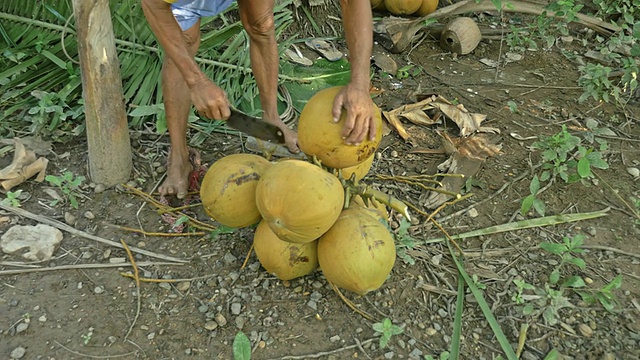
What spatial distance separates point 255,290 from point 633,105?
2768mm

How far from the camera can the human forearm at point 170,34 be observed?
2.08m

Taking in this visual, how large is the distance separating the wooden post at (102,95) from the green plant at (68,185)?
3.5 inches

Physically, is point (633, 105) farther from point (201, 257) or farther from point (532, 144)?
point (201, 257)

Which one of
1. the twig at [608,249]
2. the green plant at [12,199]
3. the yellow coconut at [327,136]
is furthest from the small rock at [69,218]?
the twig at [608,249]

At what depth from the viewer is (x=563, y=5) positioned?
3740mm

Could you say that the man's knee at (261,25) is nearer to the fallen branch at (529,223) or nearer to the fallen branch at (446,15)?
the fallen branch at (529,223)

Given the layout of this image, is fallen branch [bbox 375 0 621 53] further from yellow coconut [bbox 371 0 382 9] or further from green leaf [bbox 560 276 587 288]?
green leaf [bbox 560 276 587 288]

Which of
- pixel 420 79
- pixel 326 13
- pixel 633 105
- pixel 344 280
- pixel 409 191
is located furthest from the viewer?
pixel 326 13

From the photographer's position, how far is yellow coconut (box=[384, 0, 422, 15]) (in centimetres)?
457

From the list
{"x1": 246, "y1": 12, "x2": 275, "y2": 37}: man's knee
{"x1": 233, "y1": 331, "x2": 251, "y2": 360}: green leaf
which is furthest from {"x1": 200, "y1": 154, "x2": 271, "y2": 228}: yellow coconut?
{"x1": 246, "y1": 12, "x2": 275, "y2": 37}: man's knee

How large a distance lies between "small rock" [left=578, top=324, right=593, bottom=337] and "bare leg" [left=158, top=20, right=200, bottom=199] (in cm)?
175

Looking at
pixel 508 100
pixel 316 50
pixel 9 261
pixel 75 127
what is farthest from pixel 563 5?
pixel 9 261

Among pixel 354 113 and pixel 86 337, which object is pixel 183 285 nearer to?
pixel 86 337

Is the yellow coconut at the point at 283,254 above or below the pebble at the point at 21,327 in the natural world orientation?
above
